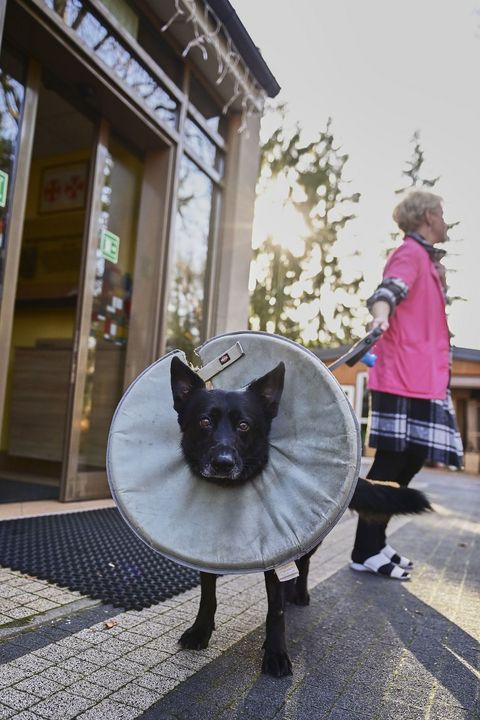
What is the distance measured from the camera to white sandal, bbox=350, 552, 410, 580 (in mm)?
2965

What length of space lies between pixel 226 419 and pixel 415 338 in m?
1.57

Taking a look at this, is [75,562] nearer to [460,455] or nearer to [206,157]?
[460,455]

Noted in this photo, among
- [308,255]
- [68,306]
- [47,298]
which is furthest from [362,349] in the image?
[308,255]

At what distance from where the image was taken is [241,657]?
70.7 inches

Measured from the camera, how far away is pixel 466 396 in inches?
638

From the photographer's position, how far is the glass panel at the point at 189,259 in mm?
5148

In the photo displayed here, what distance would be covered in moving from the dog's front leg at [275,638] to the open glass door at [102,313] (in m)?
2.65

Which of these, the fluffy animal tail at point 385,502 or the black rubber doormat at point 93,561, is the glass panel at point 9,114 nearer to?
the black rubber doormat at point 93,561

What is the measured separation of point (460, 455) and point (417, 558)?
1019mm

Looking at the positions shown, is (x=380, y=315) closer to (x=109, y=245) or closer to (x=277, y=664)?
(x=277, y=664)

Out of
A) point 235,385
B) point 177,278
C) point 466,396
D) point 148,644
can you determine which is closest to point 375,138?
point 177,278

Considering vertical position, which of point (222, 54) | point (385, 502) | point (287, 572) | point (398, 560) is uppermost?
point (222, 54)

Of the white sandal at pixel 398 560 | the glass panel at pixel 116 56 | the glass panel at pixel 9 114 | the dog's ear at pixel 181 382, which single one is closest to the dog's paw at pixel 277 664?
the dog's ear at pixel 181 382

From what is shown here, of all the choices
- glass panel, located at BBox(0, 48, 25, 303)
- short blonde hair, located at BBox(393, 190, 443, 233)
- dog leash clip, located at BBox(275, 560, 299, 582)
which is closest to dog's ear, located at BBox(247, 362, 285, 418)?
dog leash clip, located at BBox(275, 560, 299, 582)
